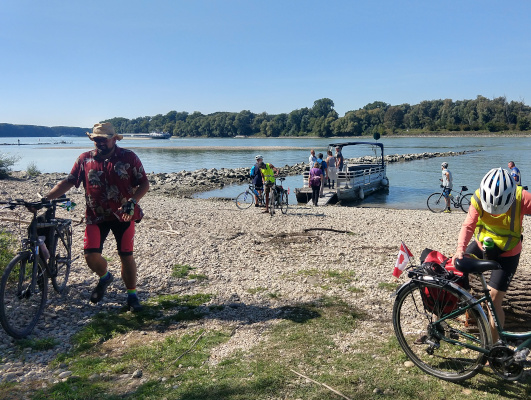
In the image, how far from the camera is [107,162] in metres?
4.68

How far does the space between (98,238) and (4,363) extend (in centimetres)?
145

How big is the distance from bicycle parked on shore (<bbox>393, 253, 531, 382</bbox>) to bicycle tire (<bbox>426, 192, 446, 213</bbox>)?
1447cm

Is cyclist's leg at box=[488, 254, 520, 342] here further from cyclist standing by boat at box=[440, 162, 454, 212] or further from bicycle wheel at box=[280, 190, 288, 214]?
cyclist standing by boat at box=[440, 162, 454, 212]

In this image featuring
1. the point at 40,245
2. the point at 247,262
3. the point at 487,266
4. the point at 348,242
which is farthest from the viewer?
the point at 348,242

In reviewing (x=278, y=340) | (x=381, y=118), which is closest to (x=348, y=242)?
(x=278, y=340)

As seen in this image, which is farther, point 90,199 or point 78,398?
point 90,199

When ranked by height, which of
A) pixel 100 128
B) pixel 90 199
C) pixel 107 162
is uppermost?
pixel 100 128

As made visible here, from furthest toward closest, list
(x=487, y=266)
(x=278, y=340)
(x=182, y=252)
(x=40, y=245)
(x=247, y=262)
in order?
(x=182, y=252)
(x=247, y=262)
(x=40, y=245)
(x=278, y=340)
(x=487, y=266)

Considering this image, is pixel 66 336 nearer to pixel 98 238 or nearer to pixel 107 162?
pixel 98 238

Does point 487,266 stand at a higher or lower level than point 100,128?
lower

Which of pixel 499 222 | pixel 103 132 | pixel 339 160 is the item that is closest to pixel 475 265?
pixel 499 222

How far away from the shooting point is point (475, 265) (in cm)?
319

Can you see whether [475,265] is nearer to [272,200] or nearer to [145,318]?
[145,318]

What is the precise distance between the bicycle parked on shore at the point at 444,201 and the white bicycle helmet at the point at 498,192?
47.1 feet
